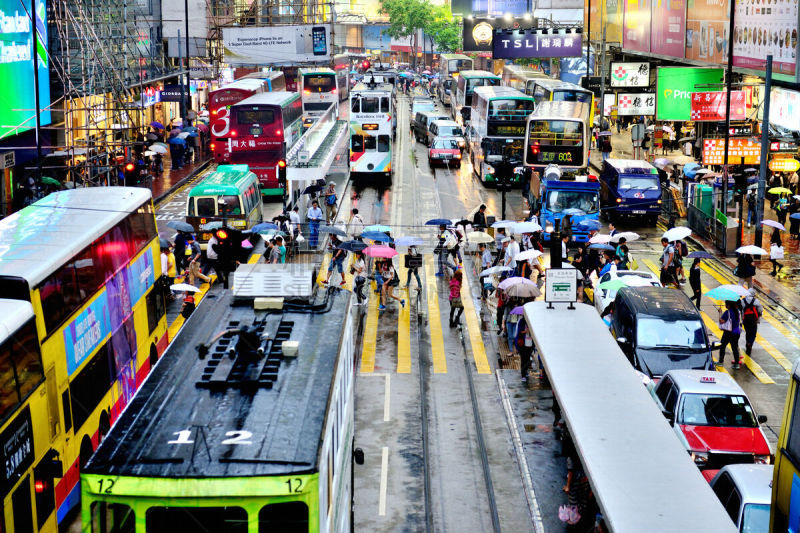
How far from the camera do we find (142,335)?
18281mm

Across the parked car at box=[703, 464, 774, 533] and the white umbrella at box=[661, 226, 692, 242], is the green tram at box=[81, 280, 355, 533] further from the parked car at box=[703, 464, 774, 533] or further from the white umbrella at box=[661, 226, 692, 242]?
the white umbrella at box=[661, 226, 692, 242]

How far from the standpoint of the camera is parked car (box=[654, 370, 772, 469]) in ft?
49.4

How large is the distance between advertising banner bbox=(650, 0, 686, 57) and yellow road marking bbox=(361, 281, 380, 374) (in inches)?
1120

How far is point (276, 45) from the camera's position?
66688mm

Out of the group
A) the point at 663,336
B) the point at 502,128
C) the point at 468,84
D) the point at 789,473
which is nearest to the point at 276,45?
the point at 468,84

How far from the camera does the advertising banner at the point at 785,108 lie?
109 feet

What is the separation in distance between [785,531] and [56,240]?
967 cm

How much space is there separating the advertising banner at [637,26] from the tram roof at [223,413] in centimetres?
Result: 4893

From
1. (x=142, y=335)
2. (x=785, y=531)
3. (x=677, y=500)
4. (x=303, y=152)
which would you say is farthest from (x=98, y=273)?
(x=303, y=152)

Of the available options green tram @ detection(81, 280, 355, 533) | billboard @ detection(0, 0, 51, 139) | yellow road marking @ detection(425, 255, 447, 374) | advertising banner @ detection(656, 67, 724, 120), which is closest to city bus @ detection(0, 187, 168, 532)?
green tram @ detection(81, 280, 355, 533)

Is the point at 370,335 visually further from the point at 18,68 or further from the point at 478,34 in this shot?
the point at 478,34

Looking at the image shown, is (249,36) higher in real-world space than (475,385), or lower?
higher

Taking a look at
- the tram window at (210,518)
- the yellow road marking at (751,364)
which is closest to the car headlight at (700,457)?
the yellow road marking at (751,364)

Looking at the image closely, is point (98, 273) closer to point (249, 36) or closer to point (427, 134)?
point (427, 134)
